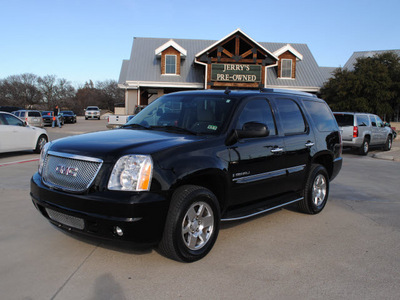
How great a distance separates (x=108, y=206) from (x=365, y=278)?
2601mm

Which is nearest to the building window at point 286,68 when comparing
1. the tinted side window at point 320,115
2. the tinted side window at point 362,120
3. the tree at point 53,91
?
the tinted side window at point 362,120

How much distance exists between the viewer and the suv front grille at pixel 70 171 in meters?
3.57

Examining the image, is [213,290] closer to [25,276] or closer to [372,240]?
[25,276]

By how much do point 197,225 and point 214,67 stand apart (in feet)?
76.7

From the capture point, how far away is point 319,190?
5.98 m

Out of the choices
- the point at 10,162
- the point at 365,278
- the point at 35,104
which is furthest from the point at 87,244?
the point at 35,104

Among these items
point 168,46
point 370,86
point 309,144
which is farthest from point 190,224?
point 168,46

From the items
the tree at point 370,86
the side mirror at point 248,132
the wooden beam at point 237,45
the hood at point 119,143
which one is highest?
the wooden beam at point 237,45

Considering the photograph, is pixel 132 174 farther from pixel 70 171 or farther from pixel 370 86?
pixel 370 86

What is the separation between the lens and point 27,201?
618 centimetres

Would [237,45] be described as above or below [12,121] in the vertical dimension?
above

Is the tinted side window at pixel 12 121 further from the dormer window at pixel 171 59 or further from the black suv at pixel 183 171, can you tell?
the dormer window at pixel 171 59

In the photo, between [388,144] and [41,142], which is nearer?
[41,142]

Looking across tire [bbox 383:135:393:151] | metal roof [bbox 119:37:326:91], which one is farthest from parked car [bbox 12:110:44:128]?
tire [bbox 383:135:393:151]
